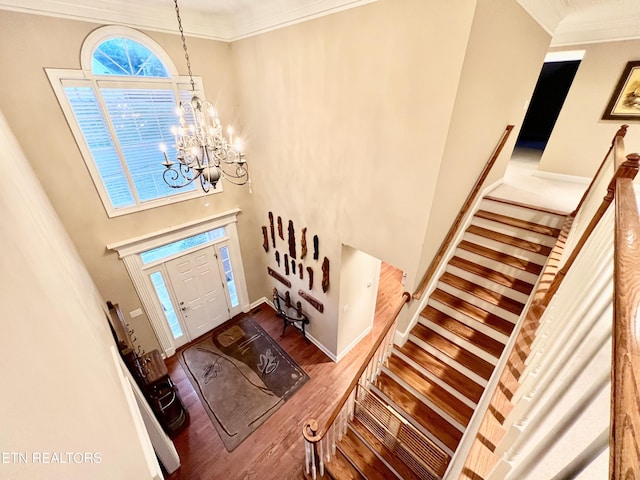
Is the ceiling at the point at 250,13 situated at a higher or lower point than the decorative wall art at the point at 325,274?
higher

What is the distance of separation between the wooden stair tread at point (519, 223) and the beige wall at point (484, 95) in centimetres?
62

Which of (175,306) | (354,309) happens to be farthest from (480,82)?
(175,306)

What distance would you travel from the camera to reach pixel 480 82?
254 cm

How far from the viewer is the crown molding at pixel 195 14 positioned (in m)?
2.74

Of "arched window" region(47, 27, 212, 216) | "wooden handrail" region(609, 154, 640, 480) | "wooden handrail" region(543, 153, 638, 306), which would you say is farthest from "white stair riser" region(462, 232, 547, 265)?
"arched window" region(47, 27, 212, 216)

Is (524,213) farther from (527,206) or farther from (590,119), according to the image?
(590,119)

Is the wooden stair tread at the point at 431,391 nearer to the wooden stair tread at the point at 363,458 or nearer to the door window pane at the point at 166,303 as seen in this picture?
the wooden stair tread at the point at 363,458

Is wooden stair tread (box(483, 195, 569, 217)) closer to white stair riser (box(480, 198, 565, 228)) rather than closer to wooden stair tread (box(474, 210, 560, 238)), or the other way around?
white stair riser (box(480, 198, 565, 228))

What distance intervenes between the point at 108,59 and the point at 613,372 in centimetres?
501

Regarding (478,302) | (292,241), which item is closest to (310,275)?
(292,241)

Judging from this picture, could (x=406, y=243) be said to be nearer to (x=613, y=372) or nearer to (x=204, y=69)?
(x=613, y=372)

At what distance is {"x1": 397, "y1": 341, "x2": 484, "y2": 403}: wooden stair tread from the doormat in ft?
7.06

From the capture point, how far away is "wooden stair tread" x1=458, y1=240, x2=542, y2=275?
125 inches

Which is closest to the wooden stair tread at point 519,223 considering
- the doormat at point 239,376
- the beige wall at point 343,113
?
the beige wall at point 343,113
